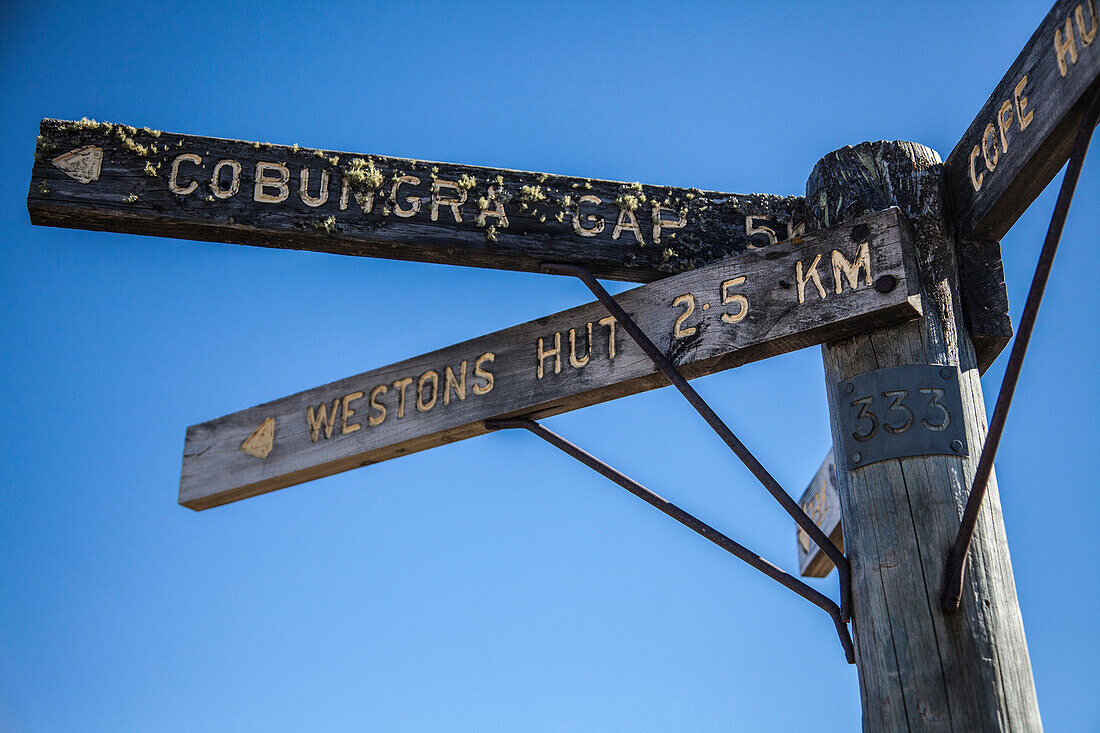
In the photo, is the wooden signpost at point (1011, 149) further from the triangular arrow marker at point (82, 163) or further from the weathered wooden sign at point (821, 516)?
the triangular arrow marker at point (82, 163)

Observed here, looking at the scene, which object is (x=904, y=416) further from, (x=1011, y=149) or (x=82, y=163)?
(x=82, y=163)

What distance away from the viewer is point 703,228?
3.11 meters

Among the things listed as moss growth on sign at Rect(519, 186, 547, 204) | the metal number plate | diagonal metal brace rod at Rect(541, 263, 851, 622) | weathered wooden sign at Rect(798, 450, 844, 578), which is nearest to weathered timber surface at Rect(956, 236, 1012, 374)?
the metal number plate

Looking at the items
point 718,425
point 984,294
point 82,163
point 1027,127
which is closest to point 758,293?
point 718,425

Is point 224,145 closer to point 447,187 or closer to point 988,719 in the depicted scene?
point 447,187

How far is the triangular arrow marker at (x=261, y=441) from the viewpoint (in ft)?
11.6

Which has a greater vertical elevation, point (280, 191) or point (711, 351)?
point (280, 191)

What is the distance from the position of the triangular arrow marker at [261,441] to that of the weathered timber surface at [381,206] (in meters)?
0.79

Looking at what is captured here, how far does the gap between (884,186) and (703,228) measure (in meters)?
0.59

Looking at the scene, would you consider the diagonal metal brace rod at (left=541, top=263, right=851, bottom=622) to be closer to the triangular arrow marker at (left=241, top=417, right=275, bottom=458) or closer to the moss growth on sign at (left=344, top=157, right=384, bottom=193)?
the moss growth on sign at (left=344, top=157, right=384, bottom=193)

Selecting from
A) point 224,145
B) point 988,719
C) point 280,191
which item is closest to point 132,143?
point 224,145

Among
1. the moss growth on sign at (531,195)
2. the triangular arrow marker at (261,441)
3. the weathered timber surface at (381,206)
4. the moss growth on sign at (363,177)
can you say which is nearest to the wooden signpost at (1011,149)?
the weathered timber surface at (381,206)

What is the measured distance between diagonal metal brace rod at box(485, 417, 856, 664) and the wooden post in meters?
0.08

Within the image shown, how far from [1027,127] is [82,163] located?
110 inches
